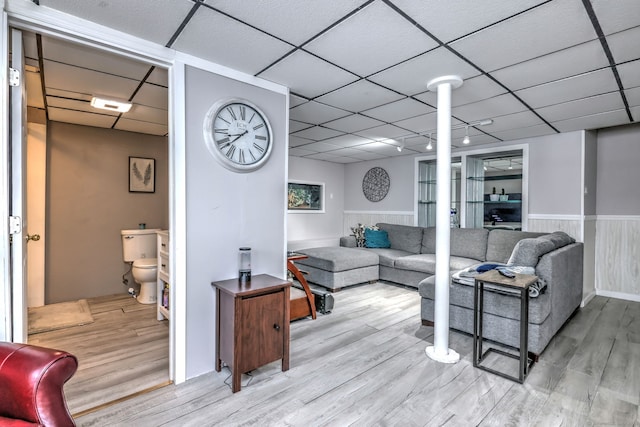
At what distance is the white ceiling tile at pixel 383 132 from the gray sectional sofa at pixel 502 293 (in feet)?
5.87

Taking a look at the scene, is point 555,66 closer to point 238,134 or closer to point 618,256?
point 238,134

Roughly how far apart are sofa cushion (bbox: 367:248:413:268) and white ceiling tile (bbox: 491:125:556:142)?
2.23 metres

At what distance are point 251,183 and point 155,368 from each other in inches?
61.1

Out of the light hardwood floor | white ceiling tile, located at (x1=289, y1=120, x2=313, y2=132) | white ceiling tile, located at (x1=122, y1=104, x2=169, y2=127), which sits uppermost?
white ceiling tile, located at (x1=289, y1=120, x2=313, y2=132)

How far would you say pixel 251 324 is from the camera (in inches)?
83.0

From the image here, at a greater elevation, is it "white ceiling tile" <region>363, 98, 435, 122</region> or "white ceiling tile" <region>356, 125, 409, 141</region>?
"white ceiling tile" <region>356, 125, 409, 141</region>

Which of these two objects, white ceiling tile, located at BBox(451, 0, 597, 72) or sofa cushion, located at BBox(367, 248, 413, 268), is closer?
white ceiling tile, located at BBox(451, 0, 597, 72)

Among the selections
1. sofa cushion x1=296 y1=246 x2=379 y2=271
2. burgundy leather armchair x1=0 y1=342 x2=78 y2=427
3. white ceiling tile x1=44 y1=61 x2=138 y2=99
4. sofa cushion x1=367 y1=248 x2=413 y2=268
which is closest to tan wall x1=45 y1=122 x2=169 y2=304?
white ceiling tile x1=44 y1=61 x2=138 y2=99

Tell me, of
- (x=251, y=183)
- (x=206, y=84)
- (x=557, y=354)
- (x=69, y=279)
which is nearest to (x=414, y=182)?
(x=557, y=354)

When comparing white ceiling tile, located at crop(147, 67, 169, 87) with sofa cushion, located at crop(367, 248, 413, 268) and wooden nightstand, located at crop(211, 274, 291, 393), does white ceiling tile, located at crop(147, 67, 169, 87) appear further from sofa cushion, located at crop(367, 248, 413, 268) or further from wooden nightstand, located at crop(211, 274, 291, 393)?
sofa cushion, located at crop(367, 248, 413, 268)

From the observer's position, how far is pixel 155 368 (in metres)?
2.34

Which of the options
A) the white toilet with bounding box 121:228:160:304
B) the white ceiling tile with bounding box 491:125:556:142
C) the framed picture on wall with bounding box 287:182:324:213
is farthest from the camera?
the framed picture on wall with bounding box 287:182:324:213

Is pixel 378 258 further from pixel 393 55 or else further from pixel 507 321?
pixel 393 55

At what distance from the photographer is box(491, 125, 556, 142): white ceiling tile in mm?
3936
